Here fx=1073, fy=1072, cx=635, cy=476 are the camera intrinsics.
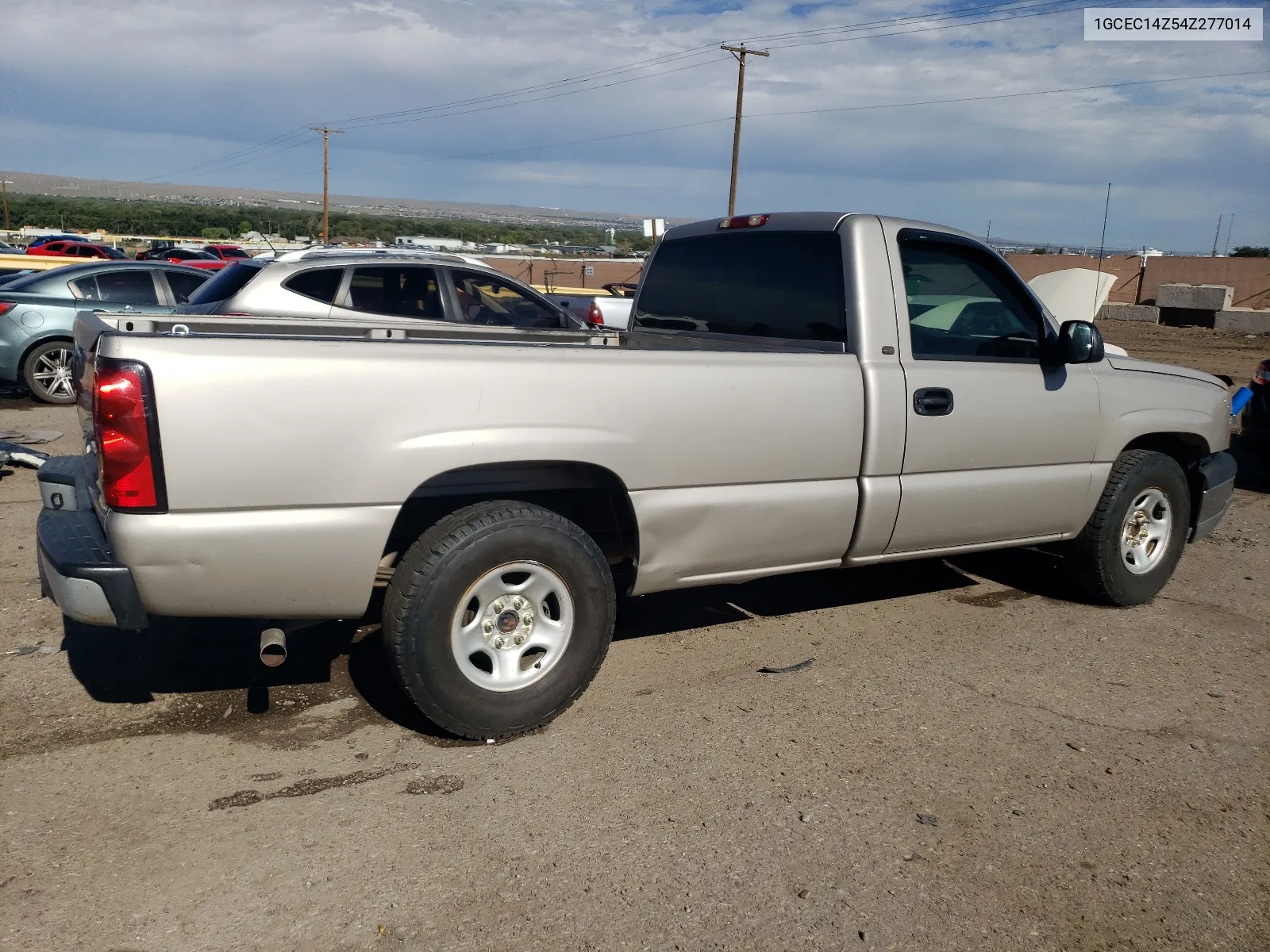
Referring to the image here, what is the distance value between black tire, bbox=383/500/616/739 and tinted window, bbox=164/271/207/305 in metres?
10.1

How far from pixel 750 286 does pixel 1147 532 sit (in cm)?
259

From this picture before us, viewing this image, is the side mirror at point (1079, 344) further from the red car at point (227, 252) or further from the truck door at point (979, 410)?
the red car at point (227, 252)

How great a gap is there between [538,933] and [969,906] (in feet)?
4.05

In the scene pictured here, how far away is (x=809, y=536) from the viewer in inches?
180

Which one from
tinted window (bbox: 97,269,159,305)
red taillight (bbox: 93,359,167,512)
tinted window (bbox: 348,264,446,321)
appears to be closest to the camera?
red taillight (bbox: 93,359,167,512)

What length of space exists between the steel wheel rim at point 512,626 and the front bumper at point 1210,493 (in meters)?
3.91

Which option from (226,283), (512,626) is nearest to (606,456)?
(512,626)

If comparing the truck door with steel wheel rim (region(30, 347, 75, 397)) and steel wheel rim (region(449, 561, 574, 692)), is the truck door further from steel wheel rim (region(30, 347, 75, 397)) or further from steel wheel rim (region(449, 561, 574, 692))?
steel wheel rim (region(30, 347, 75, 397))

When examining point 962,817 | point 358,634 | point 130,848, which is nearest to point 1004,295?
point 962,817

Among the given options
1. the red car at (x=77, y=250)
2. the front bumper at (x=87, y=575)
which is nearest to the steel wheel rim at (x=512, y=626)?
the front bumper at (x=87, y=575)

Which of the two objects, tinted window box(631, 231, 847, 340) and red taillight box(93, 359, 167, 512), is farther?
tinted window box(631, 231, 847, 340)

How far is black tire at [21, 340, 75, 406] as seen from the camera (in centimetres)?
1176

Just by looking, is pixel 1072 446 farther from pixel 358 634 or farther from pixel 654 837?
pixel 358 634

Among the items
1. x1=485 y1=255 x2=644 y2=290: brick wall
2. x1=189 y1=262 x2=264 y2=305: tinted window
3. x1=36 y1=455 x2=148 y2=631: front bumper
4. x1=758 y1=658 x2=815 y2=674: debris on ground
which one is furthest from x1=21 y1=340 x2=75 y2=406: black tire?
x1=485 y1=255 x2=644 y2=290: brick wall
